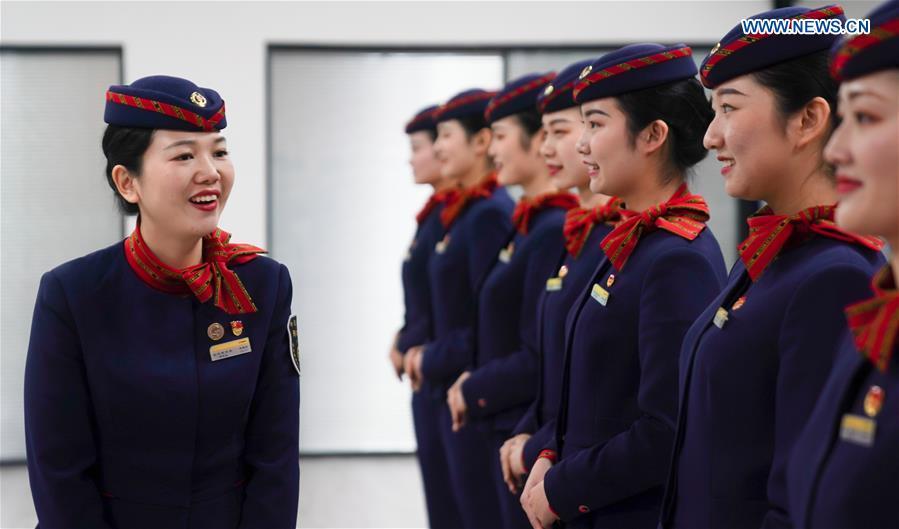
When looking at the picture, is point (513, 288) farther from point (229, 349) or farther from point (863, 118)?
point (863, 118)

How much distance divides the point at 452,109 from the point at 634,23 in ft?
7.46

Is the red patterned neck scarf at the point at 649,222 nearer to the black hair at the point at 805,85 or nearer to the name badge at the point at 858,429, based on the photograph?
the black hair at the point at 805,85

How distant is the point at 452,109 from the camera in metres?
4.68

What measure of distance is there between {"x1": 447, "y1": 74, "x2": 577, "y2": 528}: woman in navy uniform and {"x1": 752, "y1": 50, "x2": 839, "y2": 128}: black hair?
1.56 m

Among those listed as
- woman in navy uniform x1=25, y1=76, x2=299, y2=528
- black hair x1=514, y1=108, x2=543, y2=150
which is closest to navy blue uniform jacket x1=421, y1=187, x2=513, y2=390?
black hair x1=514, y1=108, x2=543, y2=150

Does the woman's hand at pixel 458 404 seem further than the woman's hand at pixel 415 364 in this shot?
No

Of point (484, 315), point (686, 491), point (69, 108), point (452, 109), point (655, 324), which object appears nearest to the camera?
point (686, 491)

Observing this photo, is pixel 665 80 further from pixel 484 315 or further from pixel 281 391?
pixel 484 315

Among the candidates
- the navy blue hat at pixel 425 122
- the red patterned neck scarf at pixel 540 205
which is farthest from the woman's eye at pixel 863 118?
the navy blue hat at pixel 425 122

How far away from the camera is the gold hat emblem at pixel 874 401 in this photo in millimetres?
1361

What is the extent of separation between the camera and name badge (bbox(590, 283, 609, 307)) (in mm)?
2375

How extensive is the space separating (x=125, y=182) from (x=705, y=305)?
1261mm

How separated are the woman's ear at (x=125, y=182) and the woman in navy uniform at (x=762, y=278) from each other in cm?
121

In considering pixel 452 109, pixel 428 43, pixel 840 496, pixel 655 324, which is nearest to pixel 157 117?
pixel 655 324
